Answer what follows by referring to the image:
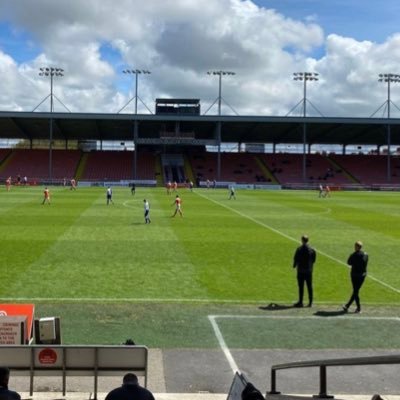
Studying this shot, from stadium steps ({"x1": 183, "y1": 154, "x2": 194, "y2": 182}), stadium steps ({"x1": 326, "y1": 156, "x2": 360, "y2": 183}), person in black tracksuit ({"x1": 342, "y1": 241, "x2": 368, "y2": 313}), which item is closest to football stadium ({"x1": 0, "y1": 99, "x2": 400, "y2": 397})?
person in black tracksuit ({"x1": 342, "y1": 241, "x2": 368, "y2": 313})

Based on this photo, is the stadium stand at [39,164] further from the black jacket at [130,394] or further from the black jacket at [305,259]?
the black jacket at [130,394]

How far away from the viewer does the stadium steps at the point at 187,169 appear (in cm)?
8293

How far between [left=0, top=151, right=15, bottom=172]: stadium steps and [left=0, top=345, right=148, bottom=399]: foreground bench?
7991 centimetres

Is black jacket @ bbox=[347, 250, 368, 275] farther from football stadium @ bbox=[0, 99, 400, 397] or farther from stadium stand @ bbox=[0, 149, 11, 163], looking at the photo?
stadium stand @ bbox=[0, 149, 11, 163]

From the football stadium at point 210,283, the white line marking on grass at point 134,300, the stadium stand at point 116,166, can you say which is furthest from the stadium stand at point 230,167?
the white line marking on grass at point 134,300

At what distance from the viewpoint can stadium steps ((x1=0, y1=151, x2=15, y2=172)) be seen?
84.2 meters

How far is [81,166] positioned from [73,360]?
81553mm

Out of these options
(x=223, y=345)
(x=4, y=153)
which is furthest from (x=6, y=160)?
(x=223, y=345)

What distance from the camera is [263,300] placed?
1488 cm

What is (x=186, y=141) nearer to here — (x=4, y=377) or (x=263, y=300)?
(x=263, y=300)

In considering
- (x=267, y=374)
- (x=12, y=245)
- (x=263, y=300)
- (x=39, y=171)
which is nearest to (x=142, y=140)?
(x=39, y=171)

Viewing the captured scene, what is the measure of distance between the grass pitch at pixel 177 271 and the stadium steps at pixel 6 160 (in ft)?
171

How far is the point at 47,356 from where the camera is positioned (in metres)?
7.58

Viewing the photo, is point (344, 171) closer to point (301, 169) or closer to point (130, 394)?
point (301, 169)
